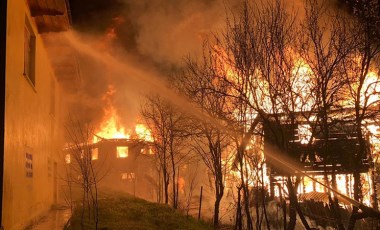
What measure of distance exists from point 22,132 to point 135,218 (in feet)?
18.8

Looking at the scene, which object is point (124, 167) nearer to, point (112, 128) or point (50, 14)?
point (112, 128)

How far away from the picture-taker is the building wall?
7891mm

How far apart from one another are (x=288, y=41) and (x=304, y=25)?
50 cm

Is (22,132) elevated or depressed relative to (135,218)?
elevated

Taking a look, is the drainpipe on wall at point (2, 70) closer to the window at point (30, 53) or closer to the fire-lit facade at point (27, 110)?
the fire-lit facade at point (27, 110)

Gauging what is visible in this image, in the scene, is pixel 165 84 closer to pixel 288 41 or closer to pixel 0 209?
pixel 288 41

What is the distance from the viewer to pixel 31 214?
34.3 ft

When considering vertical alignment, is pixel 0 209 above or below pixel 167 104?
below

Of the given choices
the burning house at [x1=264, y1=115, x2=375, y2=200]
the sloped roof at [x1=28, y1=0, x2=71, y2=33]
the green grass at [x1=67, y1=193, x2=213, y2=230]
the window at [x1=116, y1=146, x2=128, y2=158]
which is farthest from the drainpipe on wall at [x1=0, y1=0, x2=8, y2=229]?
the window at [x1=116, y1=146, x2=128, y2=158]

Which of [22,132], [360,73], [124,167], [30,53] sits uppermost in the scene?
[30,53]

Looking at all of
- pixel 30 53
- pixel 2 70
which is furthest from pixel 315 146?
pixel 30 53

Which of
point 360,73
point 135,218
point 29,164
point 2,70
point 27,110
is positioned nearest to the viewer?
point 2,70

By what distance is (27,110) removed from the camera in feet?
33.0

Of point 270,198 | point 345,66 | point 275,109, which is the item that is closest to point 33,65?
point 275,109
